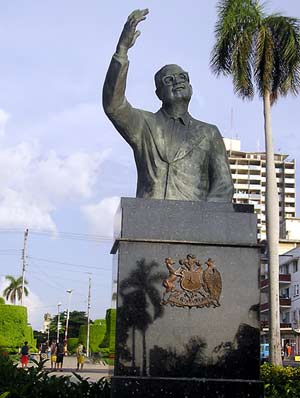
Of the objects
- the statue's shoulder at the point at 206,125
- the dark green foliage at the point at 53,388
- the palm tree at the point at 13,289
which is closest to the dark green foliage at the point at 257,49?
the statue's shoulder at the point at 206,125

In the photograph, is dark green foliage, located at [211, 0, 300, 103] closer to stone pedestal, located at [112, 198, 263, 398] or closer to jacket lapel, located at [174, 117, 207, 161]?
jacket lapel, located at [174, 117, 207, 161]

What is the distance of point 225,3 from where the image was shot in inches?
780

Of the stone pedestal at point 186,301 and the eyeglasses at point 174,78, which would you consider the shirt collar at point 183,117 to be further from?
the stone pedestal at point 186,301

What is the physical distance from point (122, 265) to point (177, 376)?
110 centimetres

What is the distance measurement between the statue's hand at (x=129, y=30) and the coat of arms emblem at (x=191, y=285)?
83.0 inches

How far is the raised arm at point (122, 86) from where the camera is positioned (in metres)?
6.29

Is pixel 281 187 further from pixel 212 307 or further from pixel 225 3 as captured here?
pixel 212 307

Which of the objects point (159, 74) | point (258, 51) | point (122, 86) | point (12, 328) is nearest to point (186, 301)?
point (122, 86)

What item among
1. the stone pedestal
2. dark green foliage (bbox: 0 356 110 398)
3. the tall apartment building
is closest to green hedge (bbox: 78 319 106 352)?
dark green foliage (bbox: 0 356 110 398)

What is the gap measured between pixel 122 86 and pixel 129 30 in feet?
1.80

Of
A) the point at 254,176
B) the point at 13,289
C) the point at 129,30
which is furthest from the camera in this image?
the point at 254,176

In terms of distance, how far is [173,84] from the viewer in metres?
6.86

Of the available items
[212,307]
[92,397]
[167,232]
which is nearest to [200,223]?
[167,232]

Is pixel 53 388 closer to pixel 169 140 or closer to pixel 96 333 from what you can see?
pixel 169 140
